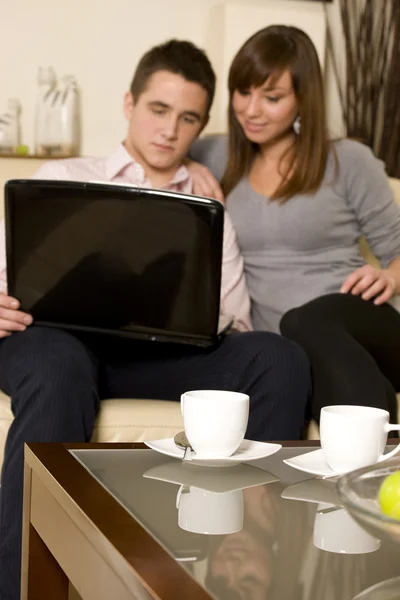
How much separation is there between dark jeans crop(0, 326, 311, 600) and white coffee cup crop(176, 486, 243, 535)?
453 millimetres

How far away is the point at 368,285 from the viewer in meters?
1.82

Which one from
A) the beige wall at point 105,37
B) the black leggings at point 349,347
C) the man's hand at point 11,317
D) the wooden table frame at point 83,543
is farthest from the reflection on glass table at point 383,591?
the beige wall at point 105,37

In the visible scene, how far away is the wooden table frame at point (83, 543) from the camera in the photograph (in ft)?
2.22

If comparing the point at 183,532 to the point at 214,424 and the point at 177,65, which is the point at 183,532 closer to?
the point at 214,424

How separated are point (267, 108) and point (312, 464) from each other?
118 cm

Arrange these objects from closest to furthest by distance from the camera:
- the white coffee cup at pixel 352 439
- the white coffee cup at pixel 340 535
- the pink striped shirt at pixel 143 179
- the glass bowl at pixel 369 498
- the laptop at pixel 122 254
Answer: the glass bowl at pixel 369 498, the white coffee cup at pixel 340 535, the white coffee cup at pixel 352 439, the laptop at pixel 122 254, the pink striped shirt at pixel 143 179

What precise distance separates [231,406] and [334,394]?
654mm

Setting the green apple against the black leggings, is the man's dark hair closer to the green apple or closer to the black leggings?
the black leggings

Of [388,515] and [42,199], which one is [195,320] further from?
[388,515]

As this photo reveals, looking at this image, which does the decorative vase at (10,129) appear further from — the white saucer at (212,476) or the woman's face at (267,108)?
the white saucer at (212,476)

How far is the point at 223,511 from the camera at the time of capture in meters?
0.84

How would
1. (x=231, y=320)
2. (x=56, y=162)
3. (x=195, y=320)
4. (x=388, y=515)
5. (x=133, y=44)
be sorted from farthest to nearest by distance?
(x=133, y=44) < (x=56, y=162) < (x=231, y=320) < (x=195, y=320) < (x=388, y=515)

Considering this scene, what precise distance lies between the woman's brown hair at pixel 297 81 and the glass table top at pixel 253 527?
3.37ft

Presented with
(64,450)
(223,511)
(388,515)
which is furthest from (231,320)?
(388,515)
